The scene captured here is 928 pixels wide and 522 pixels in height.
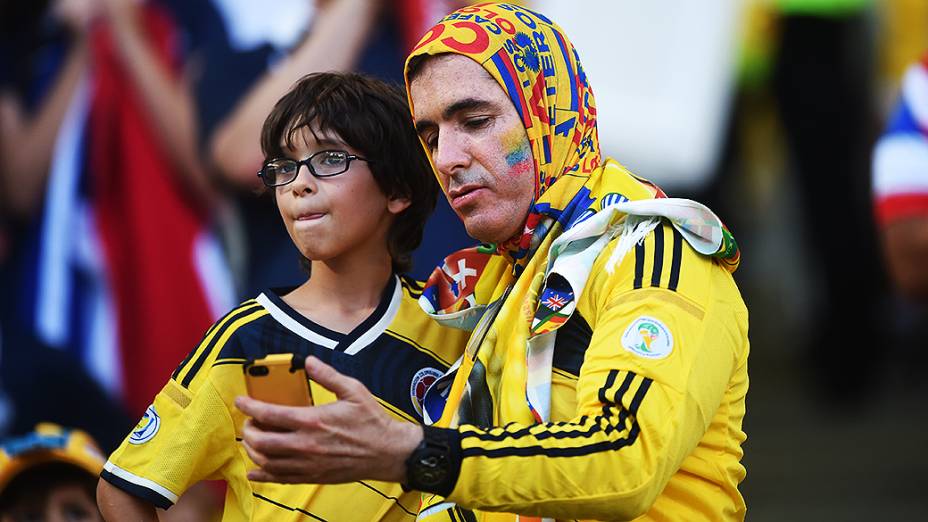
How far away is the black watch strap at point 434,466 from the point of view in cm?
217

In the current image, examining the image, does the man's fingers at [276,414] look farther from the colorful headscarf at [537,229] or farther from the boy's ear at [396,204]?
the boy's ear at [396,204]

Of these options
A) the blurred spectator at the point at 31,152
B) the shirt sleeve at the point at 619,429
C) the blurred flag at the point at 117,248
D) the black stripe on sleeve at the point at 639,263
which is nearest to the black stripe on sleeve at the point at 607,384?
the shirt sleeve at the point at 619,429

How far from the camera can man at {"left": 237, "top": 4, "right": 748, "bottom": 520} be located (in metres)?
2.18

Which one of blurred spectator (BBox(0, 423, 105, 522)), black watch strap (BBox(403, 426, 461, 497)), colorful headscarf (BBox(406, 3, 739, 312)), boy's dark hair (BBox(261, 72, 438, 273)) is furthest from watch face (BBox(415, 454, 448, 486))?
blurred spectator (BBox(0, 423, 105, 522))

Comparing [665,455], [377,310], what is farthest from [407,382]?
[665,455]

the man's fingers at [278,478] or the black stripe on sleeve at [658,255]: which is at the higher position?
the black stripe on sleeve at [658,255]

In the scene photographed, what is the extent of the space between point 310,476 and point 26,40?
4.17 meters

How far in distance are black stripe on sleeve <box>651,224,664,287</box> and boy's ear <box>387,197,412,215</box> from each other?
0.72m

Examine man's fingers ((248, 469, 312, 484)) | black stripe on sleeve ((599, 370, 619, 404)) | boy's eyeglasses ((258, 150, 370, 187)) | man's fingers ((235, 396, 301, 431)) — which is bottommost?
man's fingers ((248, 469, 312, 484))

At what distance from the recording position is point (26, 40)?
5.80 meters

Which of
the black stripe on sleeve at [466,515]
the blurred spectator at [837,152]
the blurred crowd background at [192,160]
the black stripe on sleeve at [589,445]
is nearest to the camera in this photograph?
the black stripe on sleeve at [589,445]

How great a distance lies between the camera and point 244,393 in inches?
109

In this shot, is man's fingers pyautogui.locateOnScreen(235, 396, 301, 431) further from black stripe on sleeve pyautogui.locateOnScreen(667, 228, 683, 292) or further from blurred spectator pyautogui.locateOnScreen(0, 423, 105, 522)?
blurred spectator pyautogui.locateOnScreen(0, 423, 105, 522)

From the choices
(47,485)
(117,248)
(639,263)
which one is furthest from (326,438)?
(117,248)
